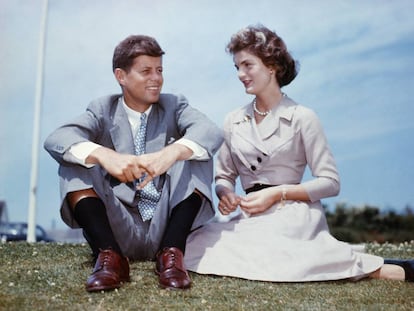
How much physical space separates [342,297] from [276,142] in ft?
3.75

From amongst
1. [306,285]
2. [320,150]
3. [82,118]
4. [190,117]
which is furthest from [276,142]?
[82,118]

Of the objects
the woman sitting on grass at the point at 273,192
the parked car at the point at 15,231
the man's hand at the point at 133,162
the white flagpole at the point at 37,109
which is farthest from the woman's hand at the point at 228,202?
the parked car at the point at 15,231

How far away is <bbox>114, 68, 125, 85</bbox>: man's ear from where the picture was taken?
3814mm

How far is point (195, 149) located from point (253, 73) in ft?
2.70

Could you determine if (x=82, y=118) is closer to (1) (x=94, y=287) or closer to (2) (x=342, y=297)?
(1) (x=94, y=287)

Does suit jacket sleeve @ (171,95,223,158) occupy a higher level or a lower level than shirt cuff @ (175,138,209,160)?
higher

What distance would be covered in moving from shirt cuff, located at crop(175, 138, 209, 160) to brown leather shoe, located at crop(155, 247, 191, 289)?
532 millimetres

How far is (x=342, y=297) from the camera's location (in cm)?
320

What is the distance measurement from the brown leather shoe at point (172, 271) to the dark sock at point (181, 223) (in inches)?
3.8

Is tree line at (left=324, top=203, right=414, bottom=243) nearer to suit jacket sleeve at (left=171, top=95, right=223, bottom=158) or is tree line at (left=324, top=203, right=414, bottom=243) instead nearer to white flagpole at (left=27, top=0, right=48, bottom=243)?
white flagpole at (left=27, top=0, right=48, bottom=243)

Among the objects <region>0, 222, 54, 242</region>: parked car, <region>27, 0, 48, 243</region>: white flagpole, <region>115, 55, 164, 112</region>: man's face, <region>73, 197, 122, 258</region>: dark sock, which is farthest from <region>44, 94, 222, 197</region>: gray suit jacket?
<region>0, 222, 54, 242</region>: parked car

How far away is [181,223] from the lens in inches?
135

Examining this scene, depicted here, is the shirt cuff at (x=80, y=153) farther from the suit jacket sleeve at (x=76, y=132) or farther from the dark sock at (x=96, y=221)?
the dark sock at (x=96, y=221)

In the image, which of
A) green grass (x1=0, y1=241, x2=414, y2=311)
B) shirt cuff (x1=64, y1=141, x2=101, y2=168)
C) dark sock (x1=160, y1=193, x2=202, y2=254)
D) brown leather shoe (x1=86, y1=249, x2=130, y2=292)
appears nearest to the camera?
green grass (x1=0, y1=241, x2=414, y2=311)
